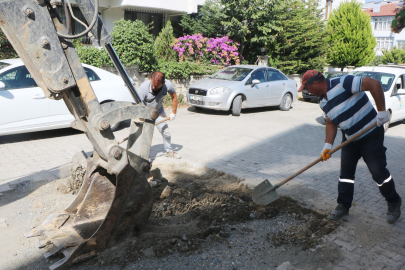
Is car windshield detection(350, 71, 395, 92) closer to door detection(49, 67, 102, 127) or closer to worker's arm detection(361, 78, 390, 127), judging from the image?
worker's arm detection(361, 78, 390, 127)

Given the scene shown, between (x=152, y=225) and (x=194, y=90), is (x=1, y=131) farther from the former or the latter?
(x=194, y=90)

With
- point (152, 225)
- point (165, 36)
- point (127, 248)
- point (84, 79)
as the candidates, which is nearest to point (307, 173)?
point (152, 225)

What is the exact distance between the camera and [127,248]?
352 centimetres

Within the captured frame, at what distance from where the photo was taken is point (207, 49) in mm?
15758

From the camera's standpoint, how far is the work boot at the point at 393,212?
4312mm

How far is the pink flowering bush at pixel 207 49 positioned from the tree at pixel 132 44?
2464 mm

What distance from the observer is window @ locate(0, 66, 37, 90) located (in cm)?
736

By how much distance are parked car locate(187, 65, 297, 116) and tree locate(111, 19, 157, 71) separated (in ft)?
6.60

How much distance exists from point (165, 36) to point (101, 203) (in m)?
11.8

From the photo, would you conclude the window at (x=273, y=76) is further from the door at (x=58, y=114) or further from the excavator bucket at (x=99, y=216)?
the excavator bucket at (x=99, y=216)

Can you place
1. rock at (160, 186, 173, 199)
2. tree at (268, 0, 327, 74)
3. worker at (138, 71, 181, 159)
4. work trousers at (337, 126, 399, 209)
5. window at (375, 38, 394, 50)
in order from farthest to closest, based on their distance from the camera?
window at (375, 38, 394, 50), tree at (268, 0, 327, 74), worker at (138, 71, 181, 159), rock at (160, 186, 173, 199), work trousers at (337, 126, 399, 209)

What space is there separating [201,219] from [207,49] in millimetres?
12512

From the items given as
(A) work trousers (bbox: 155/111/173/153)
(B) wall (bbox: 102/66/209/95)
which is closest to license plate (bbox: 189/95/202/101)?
(B) wall (bbox: 102/66/209/95)

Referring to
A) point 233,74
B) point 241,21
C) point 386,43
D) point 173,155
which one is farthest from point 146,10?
point 386,43
